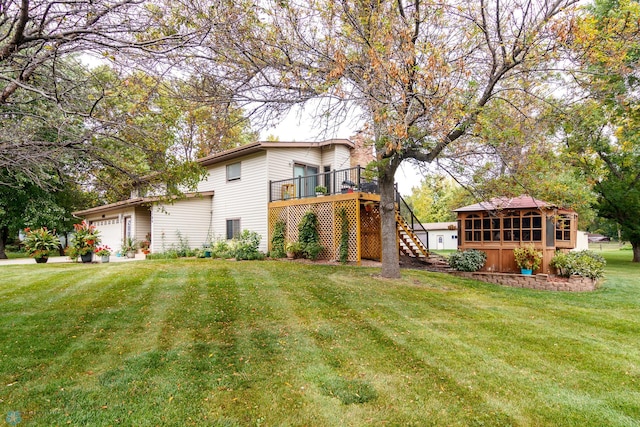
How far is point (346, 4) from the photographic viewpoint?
5.36 m

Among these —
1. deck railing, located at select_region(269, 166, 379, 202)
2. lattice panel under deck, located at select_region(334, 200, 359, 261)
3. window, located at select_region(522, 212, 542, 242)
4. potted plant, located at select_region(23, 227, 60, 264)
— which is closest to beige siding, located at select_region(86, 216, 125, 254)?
potted plant, located at select_region(23, 227, 60, 264)

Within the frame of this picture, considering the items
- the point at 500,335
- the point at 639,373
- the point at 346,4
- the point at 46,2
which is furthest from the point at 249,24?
the point at 639,373

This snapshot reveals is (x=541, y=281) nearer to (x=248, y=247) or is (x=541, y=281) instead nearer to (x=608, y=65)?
(x=608, y=65)

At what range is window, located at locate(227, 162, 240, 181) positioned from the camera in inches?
642

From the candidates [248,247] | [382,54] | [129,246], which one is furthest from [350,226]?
[129,246]

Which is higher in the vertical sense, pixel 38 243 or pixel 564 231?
pixel 564 231

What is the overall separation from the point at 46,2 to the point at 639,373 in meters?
7.80

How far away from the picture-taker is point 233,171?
54.2 ft

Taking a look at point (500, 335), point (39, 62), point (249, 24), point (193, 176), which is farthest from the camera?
point (193, 176)

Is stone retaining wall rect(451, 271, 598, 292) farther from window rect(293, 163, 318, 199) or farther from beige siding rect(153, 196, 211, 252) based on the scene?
beige siding rect(153, 196, 211, 252)

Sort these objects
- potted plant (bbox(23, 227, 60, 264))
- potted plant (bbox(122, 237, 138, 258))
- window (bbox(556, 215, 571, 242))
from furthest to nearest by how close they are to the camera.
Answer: potted plant (bbox(122, 237, 138, 258))
potted plant (bbox(23, 227, 60, 264))
window (bbox(556, 215, 571, 242))

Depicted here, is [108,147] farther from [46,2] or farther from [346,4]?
[346,4]

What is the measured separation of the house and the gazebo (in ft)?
8.94

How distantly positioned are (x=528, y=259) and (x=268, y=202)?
9916 millimetres
